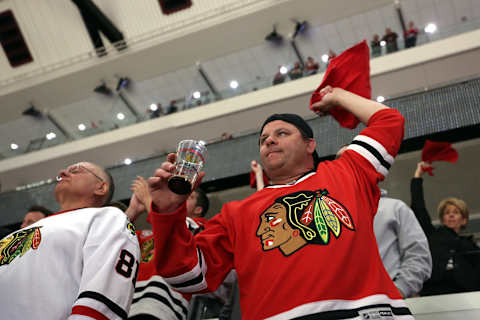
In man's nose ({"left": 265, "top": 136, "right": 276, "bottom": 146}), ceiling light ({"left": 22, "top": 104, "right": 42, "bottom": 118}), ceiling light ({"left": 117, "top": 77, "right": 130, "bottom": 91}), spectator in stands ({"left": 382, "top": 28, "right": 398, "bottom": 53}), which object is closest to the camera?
man's nose ({"left": 265, "top": 136, "right": 276, "bottom": 146})

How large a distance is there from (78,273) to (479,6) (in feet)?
38.6

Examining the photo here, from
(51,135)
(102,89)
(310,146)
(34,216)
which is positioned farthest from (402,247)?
(51,135)

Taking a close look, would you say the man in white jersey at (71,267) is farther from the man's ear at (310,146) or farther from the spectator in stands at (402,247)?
the spectator in stands at (402,247)

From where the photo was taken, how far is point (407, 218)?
7.63ft

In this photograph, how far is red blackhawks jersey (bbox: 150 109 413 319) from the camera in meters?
1.14

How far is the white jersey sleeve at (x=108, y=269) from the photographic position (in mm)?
1288

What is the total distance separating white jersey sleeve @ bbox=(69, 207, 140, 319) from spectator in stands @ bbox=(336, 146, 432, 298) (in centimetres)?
120

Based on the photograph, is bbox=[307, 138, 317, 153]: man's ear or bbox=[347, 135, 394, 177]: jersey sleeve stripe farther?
bbox=[307, 138, 317, 153]: man's ear

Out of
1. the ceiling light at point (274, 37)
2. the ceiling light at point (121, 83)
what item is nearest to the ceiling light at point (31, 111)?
the ceiling light at point (121, 83)

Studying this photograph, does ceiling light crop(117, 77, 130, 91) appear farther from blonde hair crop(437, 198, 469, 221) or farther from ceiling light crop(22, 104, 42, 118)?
blonde hair crop(437, 198, 469, 221)

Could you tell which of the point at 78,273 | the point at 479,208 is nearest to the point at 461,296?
the point at 78,273

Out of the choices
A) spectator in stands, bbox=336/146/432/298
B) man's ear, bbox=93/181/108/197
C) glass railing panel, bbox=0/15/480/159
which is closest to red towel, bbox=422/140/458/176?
spectator in stands, bbox=336/146/432/298

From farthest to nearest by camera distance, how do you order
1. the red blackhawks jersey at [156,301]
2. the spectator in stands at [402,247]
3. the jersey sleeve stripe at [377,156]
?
the spectator in stands at [402,247]
the red blackhawks jersey at [156,301]
the jersey sleeve stripe at [377,156]

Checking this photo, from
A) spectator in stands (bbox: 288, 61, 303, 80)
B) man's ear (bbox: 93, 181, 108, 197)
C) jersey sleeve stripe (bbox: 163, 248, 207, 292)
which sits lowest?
spectator in stands (bbox: 288, 61, 303, 80)
